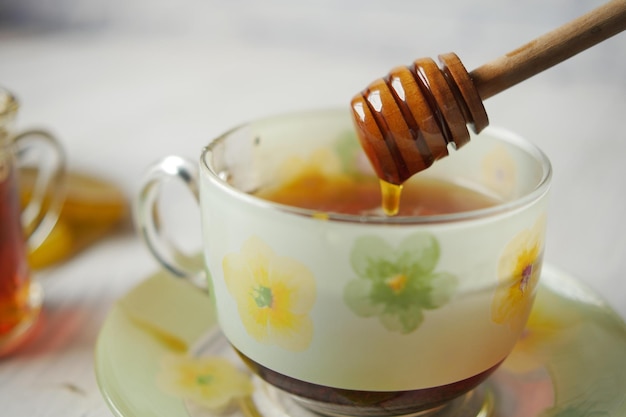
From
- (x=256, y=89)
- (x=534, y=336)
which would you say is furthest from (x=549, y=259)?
(x=256, y=89)

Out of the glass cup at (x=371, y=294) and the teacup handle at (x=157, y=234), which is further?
the teacup handle at (x=157, y=234)

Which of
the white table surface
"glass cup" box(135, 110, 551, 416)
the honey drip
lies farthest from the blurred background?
"glass cup" box(135, 110, 551, 416)

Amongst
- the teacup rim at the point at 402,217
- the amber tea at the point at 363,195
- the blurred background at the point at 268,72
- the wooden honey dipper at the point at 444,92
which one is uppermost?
the wooden honey dipper at the point at 444,92

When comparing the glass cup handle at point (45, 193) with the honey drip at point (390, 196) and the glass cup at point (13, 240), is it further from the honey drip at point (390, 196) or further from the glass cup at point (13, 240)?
the honey drip at point (390, 196)

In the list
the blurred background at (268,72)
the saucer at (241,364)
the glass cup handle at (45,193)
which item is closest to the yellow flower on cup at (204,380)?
the saucer at (241,364)

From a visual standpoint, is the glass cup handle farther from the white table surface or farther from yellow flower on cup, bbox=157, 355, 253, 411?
yellow flower on cup, bbox=157, 355, 253, 411

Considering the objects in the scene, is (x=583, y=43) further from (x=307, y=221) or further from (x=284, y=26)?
(x=284, y=26)

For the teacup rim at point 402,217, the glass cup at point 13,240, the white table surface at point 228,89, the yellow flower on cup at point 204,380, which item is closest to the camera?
the teacup rim at point 402,217
